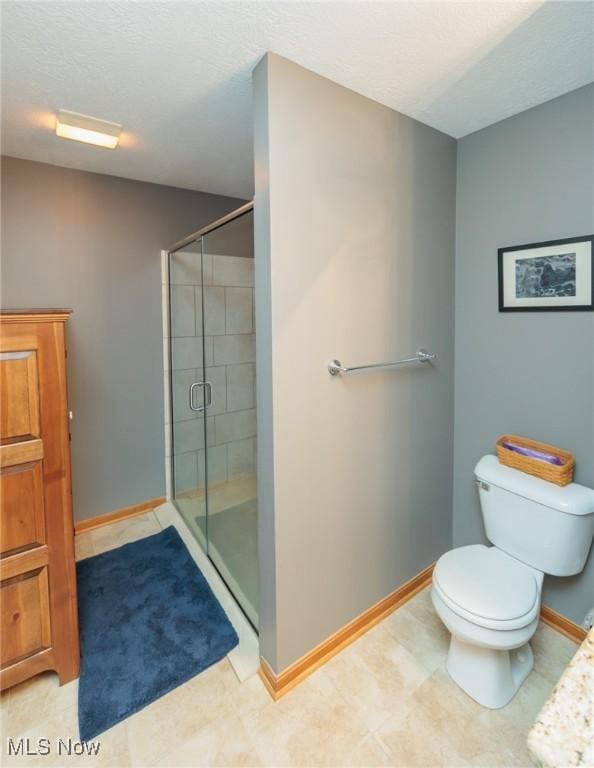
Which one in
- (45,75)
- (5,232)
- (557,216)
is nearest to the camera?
(45,75)

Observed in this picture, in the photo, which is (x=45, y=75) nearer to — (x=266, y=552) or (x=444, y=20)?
(x=444, y=20)

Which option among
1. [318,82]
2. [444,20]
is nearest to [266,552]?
[318,82]

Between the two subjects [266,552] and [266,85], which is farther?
[266,552]

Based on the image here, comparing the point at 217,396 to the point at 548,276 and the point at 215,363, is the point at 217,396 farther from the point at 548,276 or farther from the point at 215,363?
the point at 548,276

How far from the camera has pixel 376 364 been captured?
5.62 ft

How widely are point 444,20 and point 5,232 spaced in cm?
231

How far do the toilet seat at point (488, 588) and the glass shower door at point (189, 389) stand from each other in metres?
1.46

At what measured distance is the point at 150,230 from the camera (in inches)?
104

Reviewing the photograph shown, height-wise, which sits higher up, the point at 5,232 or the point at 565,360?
the point at 5,232

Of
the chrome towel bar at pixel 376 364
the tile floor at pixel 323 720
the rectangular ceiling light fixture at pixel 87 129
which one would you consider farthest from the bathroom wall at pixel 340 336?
the rectangular ceiling light fixture at pixel 87 129

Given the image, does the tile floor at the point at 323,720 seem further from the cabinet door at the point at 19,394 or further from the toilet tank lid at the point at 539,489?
the cabinet door at the point at 19,394

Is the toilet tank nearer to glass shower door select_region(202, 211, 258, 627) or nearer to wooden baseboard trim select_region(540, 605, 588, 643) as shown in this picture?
wooden baseboard trim select_region(540, 605, 588, 643)

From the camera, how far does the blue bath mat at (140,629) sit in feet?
4.95

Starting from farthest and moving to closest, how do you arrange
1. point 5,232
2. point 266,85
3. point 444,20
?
point 5,232 → point 266,85 → point 444,20
